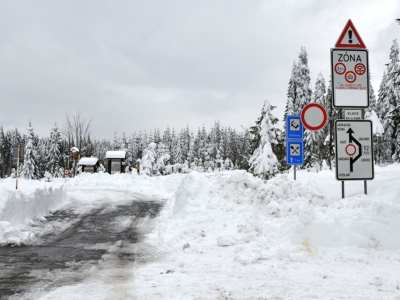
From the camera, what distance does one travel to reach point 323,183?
10.6 meters

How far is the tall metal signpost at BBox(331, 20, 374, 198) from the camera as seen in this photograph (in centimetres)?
834

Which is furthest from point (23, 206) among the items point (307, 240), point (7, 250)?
point (307, 240)

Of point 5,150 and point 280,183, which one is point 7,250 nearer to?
point 280,183

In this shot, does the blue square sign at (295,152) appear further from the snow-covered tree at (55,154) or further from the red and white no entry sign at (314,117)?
the snow-covered tree at (55,154)

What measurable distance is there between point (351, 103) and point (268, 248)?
3878 millimetres

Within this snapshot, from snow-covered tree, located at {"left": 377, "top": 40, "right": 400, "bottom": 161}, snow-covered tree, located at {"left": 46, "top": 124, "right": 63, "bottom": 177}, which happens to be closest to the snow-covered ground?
snow-covered tree, located at {"left": 377, "top": 40, "right": 400, "bottom": 161}

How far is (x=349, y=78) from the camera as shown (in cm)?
863

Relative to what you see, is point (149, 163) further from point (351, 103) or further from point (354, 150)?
point (354, 150)

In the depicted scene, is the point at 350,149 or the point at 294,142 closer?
the point at 350,149

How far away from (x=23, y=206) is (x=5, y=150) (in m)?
118

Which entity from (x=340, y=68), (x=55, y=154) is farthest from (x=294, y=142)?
(x=55, y=154)

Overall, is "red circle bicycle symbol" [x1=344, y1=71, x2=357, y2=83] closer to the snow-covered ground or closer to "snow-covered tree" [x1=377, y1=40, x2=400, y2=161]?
the snow-covered ground

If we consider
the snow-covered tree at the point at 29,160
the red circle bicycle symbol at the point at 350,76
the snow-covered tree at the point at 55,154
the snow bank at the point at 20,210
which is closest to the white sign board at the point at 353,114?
the red circle bicycle symbol at the point at 350,76

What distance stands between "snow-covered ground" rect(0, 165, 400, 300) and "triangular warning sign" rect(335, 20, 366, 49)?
10.1 feet
